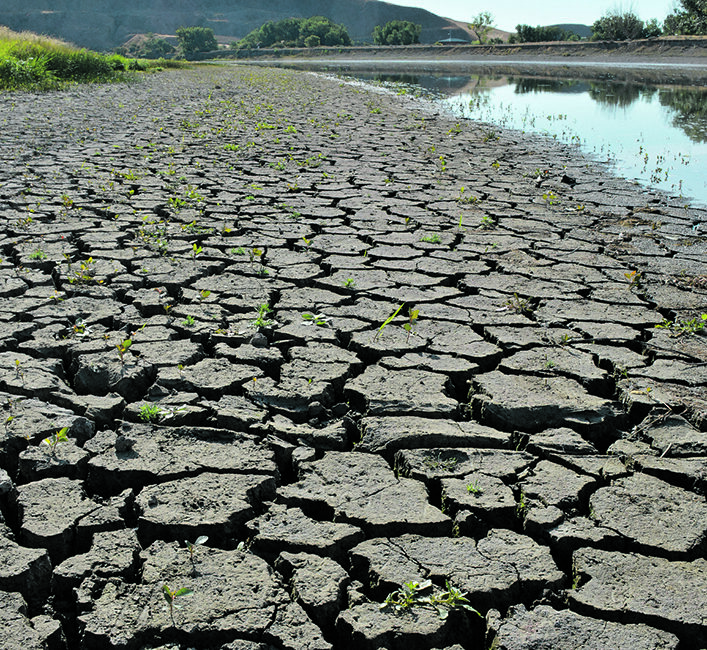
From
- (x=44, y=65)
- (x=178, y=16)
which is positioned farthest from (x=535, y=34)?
(x=178, y=16)

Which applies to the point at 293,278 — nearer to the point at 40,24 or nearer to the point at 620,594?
the point at 620,594

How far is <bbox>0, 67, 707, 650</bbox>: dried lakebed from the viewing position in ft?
5.67

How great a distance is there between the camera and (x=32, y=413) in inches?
97.4

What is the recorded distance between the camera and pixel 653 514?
81.6 inches

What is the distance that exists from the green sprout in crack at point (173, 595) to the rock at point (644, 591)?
0.93 metres

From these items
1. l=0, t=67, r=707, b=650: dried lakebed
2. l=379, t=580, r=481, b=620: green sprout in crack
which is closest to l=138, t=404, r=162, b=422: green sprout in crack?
l=0, t=67, r=707, b=650: dried lakebed

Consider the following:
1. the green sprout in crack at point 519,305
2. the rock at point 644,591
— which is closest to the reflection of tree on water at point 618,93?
the green sprout in crack at point 519,305

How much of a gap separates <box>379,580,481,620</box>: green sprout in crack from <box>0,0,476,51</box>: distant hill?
127 metres

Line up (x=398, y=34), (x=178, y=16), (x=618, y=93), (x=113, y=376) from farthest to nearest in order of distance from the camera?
(x=178, y=16)
(x=398, y=34)
(x=618, y=93)
(x=113, y=376)

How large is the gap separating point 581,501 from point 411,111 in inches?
496

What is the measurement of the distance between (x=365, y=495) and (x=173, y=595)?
2.11ft

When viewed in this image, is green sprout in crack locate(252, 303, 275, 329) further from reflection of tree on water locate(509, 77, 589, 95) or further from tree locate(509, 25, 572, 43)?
tree locate(509, 25, 572, 43)

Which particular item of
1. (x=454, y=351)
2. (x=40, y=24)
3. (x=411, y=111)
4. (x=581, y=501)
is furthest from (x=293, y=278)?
(x=40, y=24)

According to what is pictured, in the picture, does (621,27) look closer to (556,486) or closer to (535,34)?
(535,34)
